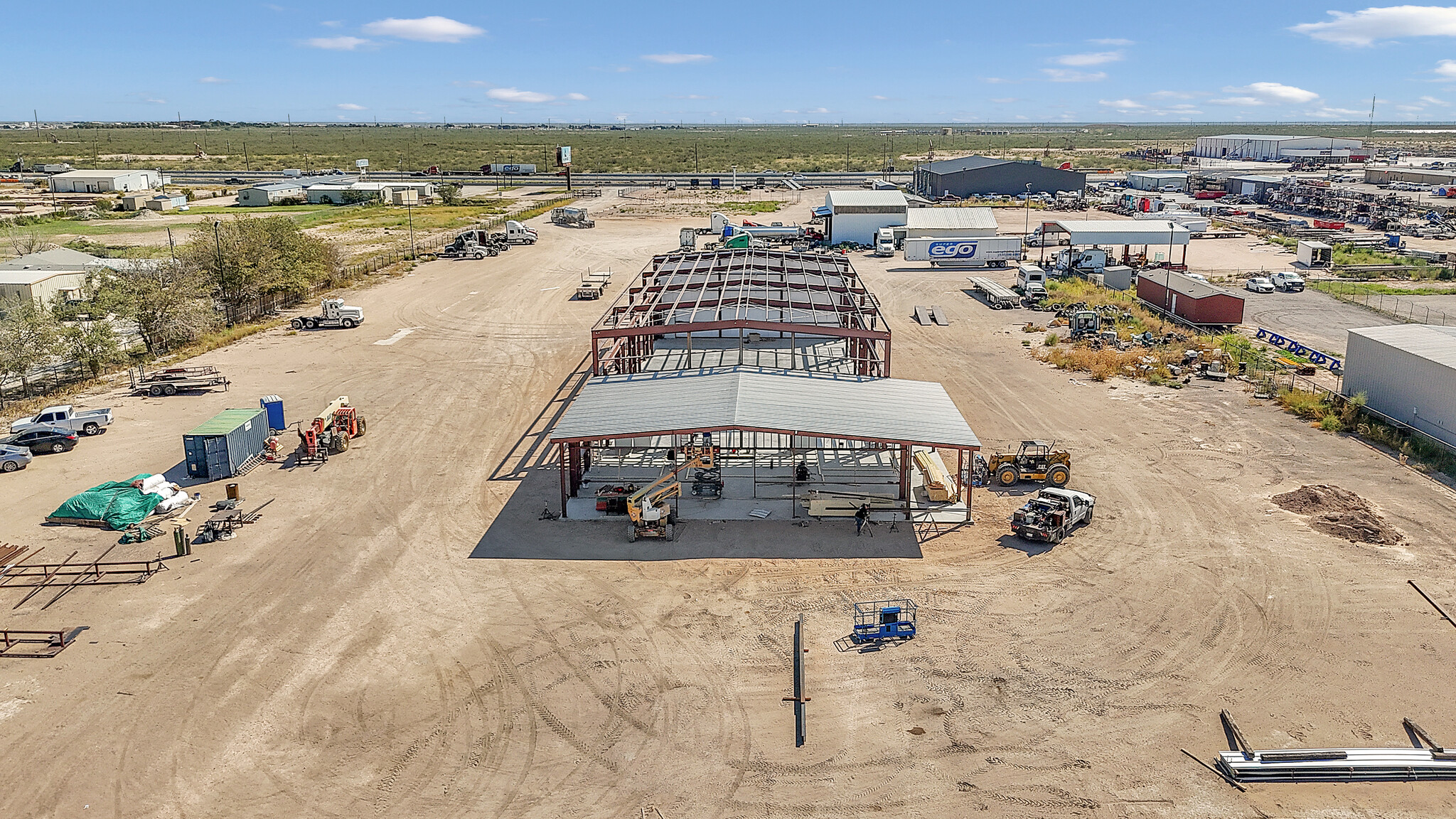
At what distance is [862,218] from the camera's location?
256 ft

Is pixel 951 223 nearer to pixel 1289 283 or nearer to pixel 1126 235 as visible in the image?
pixel 1126 235

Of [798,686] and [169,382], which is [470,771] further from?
[169,382]

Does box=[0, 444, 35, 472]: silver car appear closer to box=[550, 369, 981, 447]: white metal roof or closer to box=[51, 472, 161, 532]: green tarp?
box=[51, 472, 161, 532]: green tarp

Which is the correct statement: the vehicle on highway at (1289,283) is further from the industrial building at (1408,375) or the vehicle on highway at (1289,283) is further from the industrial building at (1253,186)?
the industrial building at (1253,186)

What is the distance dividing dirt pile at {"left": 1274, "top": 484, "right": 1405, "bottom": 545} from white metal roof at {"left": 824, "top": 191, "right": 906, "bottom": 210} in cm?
5412

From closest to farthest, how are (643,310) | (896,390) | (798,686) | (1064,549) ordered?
(798,686)
(1064,549)
(896,390)
(643,310)

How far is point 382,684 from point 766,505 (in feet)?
38.9

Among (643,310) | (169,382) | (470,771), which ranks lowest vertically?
(470,771)

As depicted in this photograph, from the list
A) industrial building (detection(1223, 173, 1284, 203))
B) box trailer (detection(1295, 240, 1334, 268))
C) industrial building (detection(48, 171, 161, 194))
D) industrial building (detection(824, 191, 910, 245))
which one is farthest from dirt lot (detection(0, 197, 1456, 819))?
industrial building (detection(48, 171, 161, 194))

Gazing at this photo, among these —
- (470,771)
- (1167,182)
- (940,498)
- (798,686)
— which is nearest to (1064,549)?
(940,498)

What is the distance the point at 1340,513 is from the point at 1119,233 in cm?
4291

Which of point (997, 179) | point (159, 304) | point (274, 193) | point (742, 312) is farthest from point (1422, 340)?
point (274, 193)

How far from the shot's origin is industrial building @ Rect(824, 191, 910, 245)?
7794 cm

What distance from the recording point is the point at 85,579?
74.4ft
